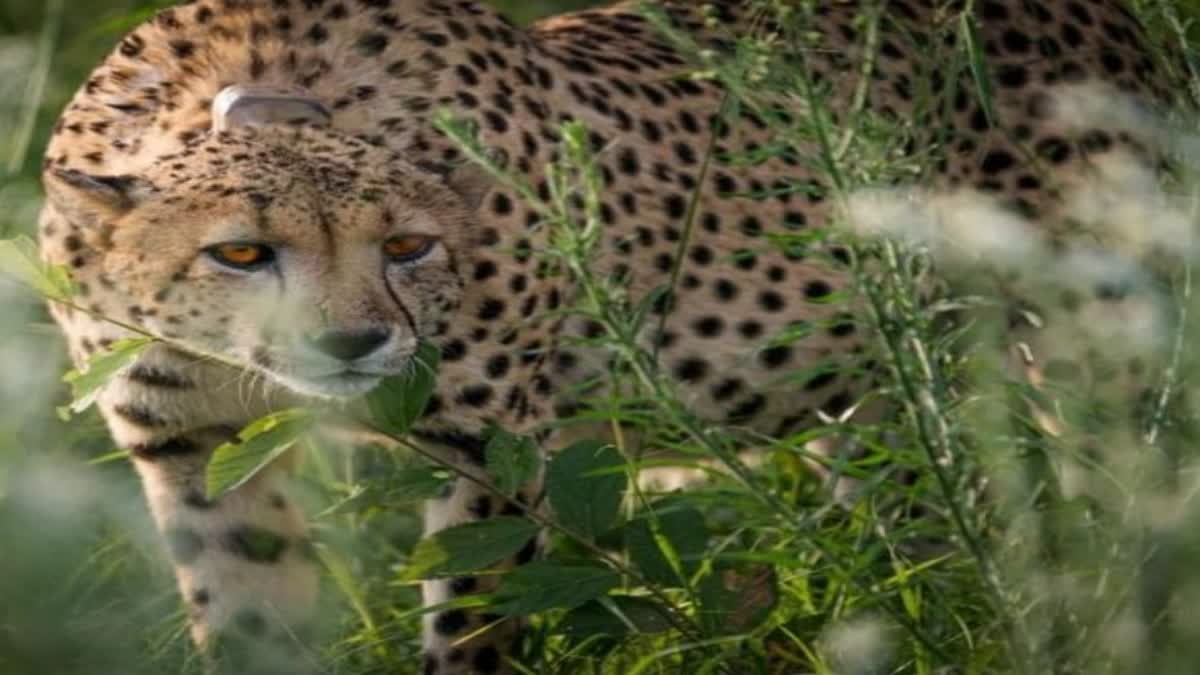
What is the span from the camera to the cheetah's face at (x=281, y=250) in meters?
3.63

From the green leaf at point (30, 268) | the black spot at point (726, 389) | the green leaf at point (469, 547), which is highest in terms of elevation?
the green leaf at point (30, 268)

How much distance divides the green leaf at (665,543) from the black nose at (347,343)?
0.44 metres

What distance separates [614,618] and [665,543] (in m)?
0.13

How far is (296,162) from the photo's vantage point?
3764 mm

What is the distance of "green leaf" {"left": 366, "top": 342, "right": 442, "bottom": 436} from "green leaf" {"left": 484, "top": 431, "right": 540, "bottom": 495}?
13cm

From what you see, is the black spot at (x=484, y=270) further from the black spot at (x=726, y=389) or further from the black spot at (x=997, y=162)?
the black spot at (x=997, y=162)

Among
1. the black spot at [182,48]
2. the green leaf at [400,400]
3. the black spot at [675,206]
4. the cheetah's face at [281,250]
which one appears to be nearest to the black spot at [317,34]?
the black spot at [182,48]

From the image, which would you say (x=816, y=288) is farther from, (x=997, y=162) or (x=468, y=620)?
(x=468, y=620)

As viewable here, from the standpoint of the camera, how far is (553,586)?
3.53m

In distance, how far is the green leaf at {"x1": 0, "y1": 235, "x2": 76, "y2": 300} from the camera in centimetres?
334

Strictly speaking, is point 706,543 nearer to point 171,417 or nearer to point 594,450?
point 594,450

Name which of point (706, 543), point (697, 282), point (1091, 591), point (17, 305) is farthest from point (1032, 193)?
point (17, 305)

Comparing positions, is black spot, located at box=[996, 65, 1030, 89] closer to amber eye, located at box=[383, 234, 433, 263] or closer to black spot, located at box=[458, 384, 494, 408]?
black spot, located at box=[458, 384, 494, 408]

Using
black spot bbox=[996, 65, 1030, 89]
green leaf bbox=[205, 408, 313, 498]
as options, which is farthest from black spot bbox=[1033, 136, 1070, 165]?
green leaf bbox=[205, 408, 313, 498]
